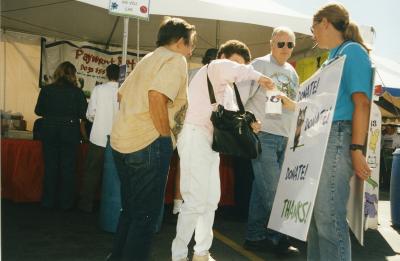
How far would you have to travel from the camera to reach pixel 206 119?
3.09m

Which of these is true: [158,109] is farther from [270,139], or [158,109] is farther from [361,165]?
[270,139]

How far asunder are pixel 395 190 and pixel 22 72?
6.64m

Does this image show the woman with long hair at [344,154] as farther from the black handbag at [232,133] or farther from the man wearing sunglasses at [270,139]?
the man wearing sunglasses at [270,139]

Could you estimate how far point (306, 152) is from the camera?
2.51 meters

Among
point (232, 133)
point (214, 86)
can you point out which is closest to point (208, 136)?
point (232, 133)

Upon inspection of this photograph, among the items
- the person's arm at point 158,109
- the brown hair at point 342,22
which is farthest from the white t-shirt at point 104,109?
the brown hair at point 342,22

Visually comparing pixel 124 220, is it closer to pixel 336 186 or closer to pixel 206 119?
pixel 206 119

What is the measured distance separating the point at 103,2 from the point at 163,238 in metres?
2.62

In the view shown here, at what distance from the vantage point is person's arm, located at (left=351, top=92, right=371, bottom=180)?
2.25 m

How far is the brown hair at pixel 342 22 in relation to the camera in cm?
246

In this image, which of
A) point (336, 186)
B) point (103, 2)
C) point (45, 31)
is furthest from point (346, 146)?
point (45, 31)

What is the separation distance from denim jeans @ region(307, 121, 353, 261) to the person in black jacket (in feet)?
11.8

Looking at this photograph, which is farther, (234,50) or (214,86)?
(234,50)

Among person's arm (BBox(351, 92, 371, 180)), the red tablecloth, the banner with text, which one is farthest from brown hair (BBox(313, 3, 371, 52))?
the banner with text
